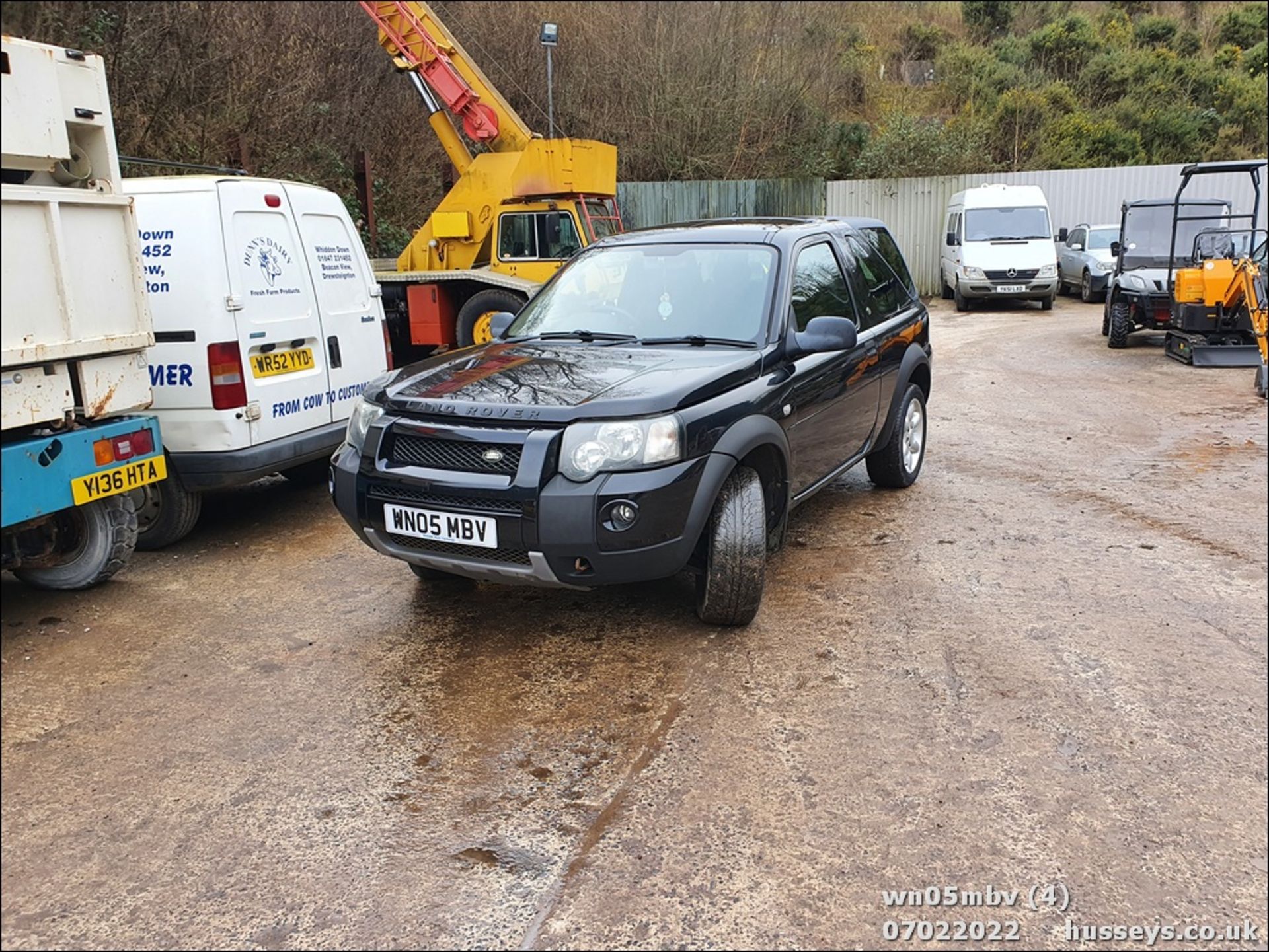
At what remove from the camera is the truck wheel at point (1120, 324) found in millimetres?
12695

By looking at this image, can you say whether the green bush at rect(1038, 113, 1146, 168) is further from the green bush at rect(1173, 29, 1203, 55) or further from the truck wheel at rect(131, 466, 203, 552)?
the truck wheel at rect(131, 466, 203, 552)

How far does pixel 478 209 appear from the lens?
12578mm

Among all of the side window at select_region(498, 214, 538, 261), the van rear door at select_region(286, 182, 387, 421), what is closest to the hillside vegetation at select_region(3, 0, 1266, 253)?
the van rear door at select_region(286, 182, 387, 421)

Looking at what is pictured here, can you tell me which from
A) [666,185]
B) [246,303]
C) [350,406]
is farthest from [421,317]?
[666,185]

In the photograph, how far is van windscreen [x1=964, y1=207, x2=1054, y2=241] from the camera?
17906 millimetres

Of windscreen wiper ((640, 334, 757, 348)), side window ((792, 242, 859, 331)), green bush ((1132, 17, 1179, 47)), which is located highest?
green bush ((1132, 17, 1179, 47))

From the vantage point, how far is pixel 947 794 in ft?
10.0

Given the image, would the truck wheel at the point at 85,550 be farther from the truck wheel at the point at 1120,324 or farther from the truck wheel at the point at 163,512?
the truck wheel at the point at 1120,324

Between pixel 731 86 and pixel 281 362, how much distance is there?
66.0 feet

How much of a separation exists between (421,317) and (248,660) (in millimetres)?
8167

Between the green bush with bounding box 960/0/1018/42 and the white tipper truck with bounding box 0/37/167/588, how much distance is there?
35.7 meters

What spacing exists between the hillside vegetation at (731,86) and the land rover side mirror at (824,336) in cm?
538

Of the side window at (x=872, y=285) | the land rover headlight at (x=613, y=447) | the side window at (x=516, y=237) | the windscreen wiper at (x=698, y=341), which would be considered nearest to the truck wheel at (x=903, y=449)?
the side window at (x=872, y=285)

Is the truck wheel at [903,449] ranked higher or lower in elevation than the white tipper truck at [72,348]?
lower
